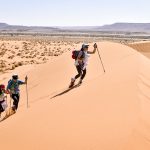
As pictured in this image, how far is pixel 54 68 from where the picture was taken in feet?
63.7

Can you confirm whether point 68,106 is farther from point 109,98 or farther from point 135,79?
point 135,79

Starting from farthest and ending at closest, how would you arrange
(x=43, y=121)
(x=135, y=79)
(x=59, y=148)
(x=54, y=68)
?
(x=54, y=68), (x=135, y=79), (x=43, y=121), (x=59, y=148)

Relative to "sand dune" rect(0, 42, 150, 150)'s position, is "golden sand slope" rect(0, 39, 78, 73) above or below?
below

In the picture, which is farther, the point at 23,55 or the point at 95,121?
the point at 23,55

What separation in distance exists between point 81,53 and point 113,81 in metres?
2.48

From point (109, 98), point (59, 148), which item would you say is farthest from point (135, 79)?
point (59, 148)

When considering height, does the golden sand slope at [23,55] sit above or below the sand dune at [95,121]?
below

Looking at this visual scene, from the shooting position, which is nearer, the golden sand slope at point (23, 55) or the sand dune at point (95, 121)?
the sand dune at point (95, 121)

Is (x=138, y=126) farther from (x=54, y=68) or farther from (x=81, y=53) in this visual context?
(x=54, y=68)

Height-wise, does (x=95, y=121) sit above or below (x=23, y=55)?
above


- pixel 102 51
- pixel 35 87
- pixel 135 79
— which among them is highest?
pixel 135 79

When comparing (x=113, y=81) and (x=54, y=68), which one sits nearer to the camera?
(x=113, y=81)

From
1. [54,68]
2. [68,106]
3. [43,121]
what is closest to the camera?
[43,121]

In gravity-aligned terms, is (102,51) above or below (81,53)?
below
